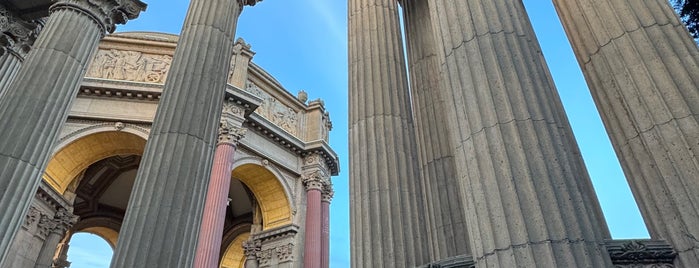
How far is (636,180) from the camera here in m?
5.66

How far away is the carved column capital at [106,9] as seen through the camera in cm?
893

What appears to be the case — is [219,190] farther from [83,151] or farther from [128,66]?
[128,66]

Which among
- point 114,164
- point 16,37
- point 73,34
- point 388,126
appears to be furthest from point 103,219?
point 388,126

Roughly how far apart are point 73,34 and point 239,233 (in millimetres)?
23839

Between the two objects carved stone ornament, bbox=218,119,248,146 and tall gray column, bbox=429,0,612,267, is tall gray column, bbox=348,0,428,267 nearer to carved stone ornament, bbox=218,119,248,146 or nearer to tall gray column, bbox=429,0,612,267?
tall gray column, bbox=429,0,612,267

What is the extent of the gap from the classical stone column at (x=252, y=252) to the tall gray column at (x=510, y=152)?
18163mm

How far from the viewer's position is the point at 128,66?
2033 cm

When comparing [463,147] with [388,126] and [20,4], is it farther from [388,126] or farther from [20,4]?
[20,4]

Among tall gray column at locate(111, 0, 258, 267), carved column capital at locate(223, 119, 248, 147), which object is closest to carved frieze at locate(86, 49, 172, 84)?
carved column capital at locate(223, 119, 248, 147)

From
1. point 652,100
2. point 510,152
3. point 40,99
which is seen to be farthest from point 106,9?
point 652,100

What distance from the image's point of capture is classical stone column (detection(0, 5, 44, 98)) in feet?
34.9

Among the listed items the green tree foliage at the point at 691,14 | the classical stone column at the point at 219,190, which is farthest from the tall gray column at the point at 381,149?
the classical stone column at the point at 219,190

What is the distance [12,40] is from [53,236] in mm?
11204

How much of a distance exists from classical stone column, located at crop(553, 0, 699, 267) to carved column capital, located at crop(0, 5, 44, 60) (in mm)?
12727
